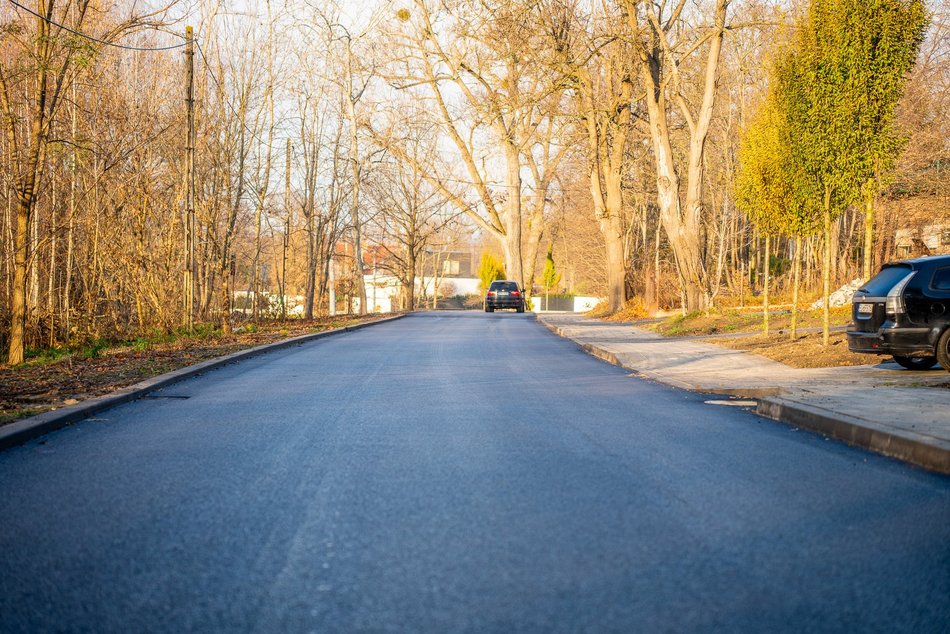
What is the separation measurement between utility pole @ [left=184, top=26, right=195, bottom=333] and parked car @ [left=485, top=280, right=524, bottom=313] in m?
26.2

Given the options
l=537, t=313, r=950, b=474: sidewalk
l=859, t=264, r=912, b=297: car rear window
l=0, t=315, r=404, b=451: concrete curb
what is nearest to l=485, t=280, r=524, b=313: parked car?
l=537, t=313, r=950, b=474: sidewalk

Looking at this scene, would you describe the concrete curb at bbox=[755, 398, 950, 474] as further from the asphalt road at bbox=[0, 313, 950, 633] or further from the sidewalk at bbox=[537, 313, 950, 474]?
the asphalt road at bbox=[0, 313, 950, 633]

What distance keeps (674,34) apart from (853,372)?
17444 mm

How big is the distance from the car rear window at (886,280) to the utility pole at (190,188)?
1406cm

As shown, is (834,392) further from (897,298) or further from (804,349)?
(804,349)

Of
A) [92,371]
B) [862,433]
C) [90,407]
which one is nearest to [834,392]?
[862,433]

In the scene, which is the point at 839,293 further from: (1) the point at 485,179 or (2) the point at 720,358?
(1) the point at 485,179

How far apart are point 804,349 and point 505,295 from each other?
100 feet

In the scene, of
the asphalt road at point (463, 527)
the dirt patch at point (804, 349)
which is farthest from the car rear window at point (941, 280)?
the asphalt road at point (463, 527)

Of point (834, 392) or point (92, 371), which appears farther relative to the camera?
point (92, 371)

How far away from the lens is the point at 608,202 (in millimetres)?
32562

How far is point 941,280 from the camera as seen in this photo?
11508 millimetres

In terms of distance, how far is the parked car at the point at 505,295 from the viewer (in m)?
45.3

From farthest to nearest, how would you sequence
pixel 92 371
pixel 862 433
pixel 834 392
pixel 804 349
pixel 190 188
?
pixel 190 188
pixel 804 349
pixel 92 371
pixel 834 392
pixel 862 433
